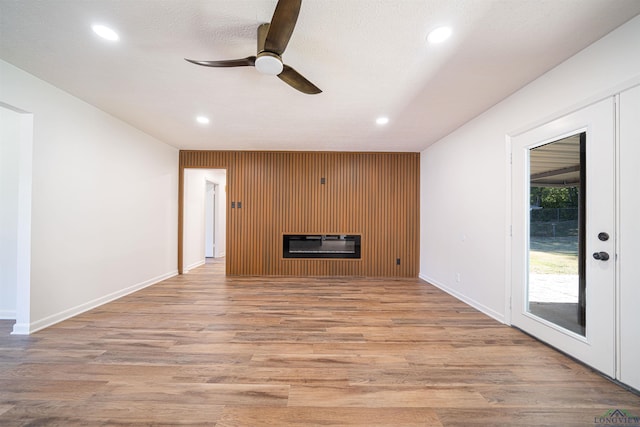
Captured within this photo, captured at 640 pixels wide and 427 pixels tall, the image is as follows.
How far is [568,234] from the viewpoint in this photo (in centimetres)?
200

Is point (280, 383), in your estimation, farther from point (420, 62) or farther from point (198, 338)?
point (420, 62)

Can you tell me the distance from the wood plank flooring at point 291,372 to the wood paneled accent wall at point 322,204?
1.86 m

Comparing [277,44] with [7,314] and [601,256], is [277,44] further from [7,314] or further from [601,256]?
[7,314]

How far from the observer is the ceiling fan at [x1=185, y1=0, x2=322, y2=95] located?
133 centimetres

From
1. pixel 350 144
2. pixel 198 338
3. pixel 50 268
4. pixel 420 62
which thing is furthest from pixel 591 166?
pixel 50 268

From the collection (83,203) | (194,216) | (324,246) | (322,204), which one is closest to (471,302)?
(324,246)

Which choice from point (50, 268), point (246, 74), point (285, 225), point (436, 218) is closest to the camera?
point (246, 74)

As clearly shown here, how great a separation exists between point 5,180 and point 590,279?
5.57 meters

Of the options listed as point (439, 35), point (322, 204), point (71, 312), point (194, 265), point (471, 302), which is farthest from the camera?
point (194, 265)

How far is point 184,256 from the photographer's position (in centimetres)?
482

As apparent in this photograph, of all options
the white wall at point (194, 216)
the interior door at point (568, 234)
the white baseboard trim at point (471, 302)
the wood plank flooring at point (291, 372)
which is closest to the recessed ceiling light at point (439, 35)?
the interior door at point (568, 234)

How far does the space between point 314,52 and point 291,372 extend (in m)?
2.49

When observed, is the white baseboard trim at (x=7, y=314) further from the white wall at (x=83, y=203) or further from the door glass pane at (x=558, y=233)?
the door glass pane at (x=558, y=233)

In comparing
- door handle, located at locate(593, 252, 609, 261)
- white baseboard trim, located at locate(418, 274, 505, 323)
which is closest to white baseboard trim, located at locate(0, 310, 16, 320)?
white baseboard trim, located at locate(418, 274, 505, 323)
